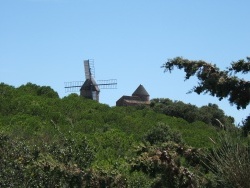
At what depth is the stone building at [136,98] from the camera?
9962 cm

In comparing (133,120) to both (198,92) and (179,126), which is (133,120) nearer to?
(179,126)

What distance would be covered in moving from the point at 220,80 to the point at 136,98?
308 feet

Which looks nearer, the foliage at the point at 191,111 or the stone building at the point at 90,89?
the foliage at the point at 191,111

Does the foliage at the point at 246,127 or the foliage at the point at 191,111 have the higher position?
the foliage at the point at 191,111

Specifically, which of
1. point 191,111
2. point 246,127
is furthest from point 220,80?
point 191,111

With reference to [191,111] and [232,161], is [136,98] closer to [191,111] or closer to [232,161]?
[191,111]

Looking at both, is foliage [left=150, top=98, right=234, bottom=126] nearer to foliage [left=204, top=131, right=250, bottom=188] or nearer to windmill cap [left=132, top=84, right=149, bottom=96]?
windmill cap [left=132, top=84, right=149, bottom=96]

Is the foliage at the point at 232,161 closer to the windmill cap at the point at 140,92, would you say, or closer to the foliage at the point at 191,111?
the foliage at the point at 191,111

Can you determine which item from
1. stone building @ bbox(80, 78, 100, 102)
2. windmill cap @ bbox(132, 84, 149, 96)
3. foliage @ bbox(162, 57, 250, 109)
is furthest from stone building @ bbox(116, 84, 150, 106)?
foliage @ bbox(162, 57, 250, 109)

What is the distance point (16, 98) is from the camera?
2112 inches

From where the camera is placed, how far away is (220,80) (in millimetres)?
10391

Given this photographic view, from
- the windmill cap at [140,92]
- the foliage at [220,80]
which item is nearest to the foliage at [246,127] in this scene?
the foliage at [220,80]

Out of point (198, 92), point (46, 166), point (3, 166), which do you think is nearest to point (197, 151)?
point (198, 92)

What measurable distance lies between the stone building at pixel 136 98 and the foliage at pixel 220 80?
87.7m
